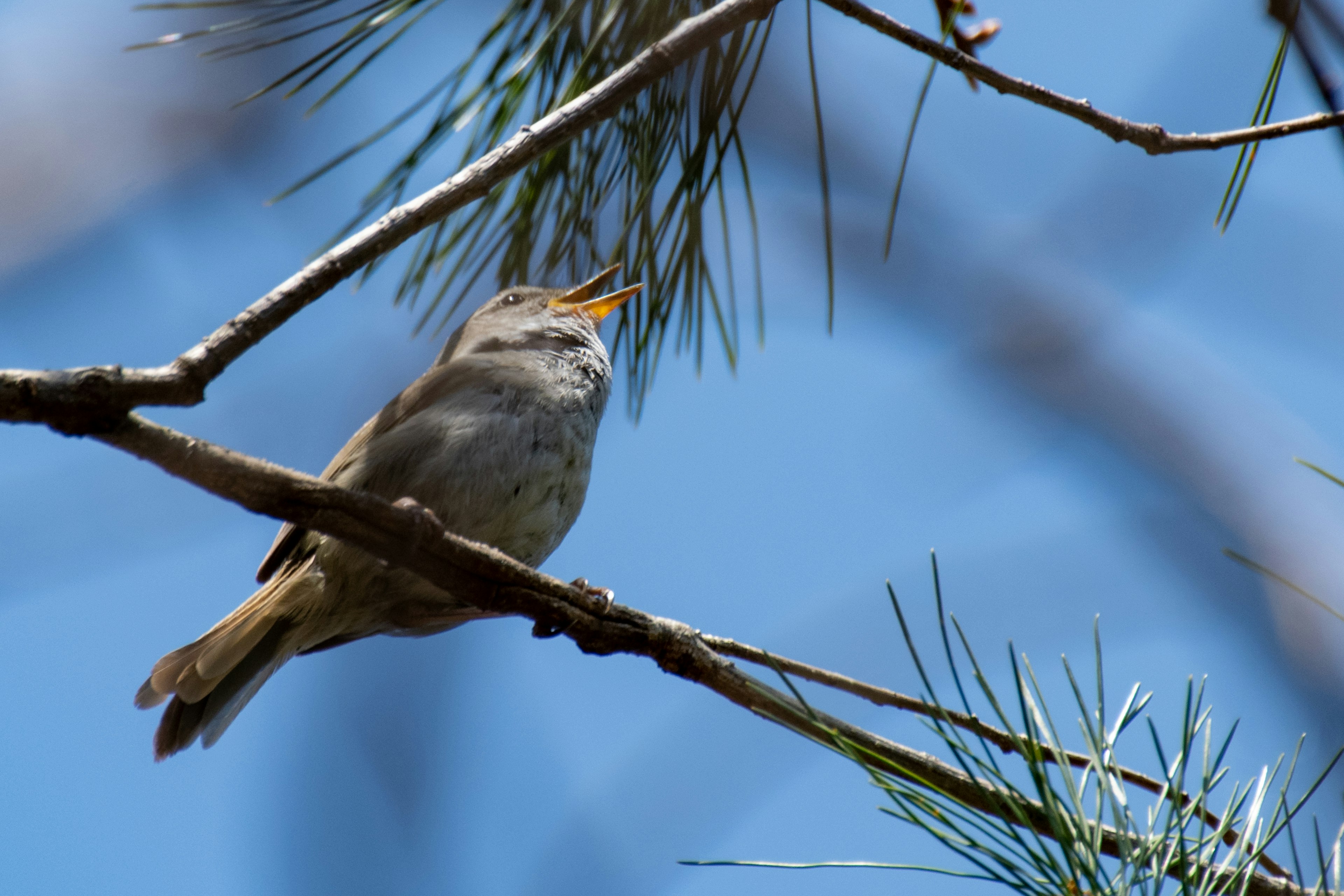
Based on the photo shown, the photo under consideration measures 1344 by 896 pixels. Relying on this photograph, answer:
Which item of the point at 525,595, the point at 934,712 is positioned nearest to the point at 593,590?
the point at 525,595

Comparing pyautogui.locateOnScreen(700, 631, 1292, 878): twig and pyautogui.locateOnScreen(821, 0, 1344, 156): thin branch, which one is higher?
pyautogui.locateOnScreen(821, 0, 1344, 156): thin branch

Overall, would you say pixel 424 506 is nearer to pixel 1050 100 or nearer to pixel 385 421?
pixel 385 421

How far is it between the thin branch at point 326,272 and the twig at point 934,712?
0.95 metres

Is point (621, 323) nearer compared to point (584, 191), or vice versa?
point (584, 191)

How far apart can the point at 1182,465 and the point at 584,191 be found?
170 centimetres

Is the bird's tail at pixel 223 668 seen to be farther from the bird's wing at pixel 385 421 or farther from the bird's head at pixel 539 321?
the bird's head at pixel 539 321

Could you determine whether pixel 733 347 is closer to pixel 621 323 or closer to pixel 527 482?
pixel 621 323

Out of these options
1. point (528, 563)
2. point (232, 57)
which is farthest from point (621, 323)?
point (232, 57)

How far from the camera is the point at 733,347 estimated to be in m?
3.14

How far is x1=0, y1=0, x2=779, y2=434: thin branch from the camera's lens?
150 centimetres

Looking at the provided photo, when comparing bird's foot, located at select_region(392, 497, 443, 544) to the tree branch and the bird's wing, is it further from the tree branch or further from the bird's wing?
the bird's wing

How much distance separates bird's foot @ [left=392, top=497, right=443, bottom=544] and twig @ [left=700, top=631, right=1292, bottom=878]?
0.66 m

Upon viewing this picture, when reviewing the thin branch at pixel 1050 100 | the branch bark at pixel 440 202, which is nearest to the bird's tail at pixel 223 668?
the branch bark at pixel 440 202

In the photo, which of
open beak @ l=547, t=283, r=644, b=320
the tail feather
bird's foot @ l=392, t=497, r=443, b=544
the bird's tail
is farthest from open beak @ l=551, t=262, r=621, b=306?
the tail feather
